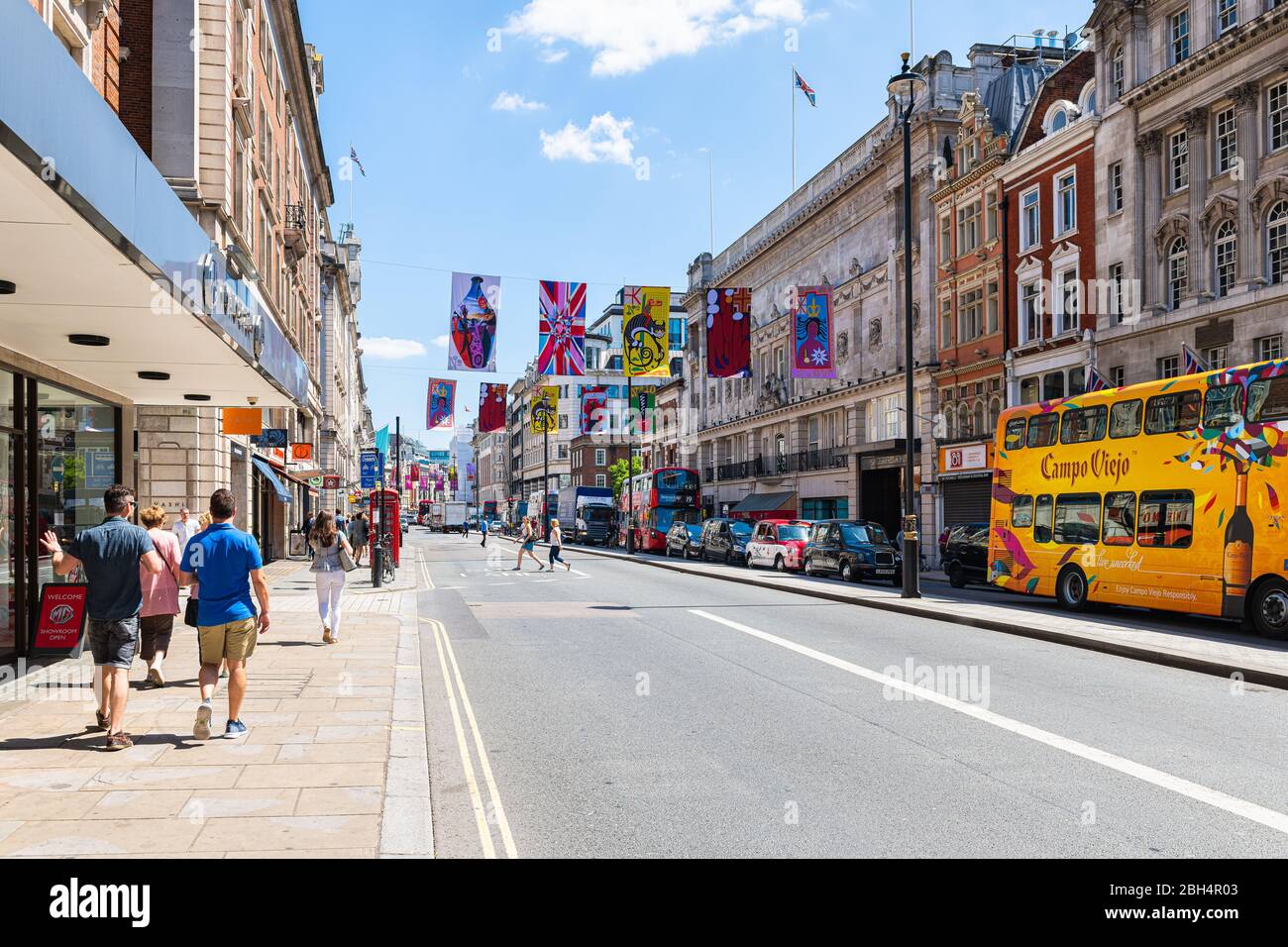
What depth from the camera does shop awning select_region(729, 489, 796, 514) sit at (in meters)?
52.4

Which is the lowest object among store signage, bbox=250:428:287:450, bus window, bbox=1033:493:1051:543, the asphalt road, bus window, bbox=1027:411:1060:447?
the asphalt road

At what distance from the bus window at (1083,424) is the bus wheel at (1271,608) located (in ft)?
15.0

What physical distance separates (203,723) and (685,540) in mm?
38559

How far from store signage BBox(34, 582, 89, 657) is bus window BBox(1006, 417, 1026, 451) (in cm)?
1777

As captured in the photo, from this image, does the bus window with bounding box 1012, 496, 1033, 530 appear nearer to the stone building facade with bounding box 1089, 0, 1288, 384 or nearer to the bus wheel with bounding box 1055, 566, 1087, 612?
the bus wheel with bounding box 1055, 566, 1087, 612

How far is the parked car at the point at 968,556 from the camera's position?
1068 inches

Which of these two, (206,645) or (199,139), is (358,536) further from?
(206,645)

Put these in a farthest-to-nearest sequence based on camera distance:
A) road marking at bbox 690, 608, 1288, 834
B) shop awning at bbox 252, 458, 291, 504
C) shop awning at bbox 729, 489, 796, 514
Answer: shop awning at bbox 729, 489, 796, 514 < shop awning at bbox 252, 458, 291, 504 < road marking at bbox 690, 608, 1288, 834

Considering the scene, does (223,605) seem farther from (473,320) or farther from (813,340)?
(813,340)

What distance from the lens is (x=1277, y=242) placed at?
24.1 metres

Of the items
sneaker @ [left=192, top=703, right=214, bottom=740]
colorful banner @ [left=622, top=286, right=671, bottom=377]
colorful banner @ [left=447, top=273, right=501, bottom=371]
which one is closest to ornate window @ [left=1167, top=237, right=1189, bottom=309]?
colorful banner @ [left=622, top=286, right=671, bottom=377]

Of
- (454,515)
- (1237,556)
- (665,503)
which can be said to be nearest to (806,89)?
(665,503)

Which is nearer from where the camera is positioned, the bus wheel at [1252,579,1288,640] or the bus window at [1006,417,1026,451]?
the bus wheel at [1252,579,1288,640]

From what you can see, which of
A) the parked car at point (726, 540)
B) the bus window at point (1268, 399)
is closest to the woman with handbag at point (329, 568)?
the bus window at point (1268, 399)
